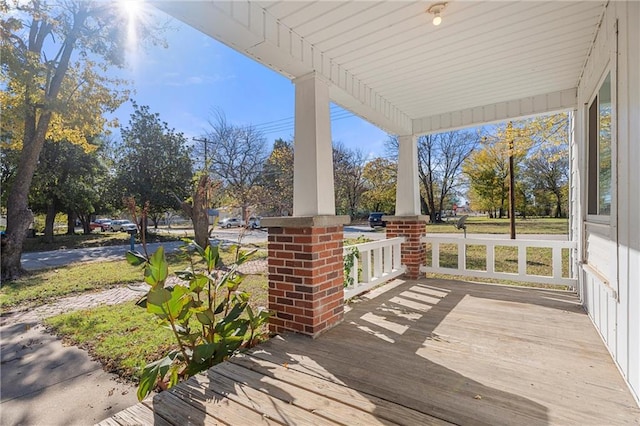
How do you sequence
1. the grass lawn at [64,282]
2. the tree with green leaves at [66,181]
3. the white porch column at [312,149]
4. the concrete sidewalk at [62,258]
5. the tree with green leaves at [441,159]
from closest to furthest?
the white porch column at [312,149]
the grass lawn at [64,282]
the concrete sidewalk at [62,258]
the tree with green leaves at [66,181]
the tree with green leaves at [441,159]

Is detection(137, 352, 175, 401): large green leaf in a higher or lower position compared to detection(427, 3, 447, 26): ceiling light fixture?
lower

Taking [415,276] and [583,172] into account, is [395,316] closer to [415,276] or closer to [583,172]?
[415,276]

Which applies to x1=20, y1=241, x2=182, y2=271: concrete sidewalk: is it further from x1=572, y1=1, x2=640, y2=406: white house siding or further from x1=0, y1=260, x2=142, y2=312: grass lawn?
x1=572, y1=1, x2=640, y2=406: white house siding

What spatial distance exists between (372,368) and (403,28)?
2662 millimetres

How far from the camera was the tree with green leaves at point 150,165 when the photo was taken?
52.6 ft

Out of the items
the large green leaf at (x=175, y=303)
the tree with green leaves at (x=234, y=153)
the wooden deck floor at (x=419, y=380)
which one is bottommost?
the wooden deck floor at (x=419, y=380)

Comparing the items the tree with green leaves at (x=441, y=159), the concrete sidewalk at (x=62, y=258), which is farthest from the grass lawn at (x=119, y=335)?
the tree with green leaves at (x=441, y=159)

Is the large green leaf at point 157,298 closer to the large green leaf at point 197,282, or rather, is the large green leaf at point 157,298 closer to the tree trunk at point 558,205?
the large green leaf at point 197,282

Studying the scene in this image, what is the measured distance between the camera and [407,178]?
4969mm

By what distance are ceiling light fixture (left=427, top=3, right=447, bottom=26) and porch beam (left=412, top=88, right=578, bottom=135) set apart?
2.59 metres

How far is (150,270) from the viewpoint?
204cm

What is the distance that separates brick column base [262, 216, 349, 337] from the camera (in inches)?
105

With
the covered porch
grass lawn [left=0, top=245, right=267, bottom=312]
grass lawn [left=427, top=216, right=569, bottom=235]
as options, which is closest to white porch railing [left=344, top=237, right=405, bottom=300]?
the covered porch

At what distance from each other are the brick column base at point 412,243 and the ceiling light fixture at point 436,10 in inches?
122
